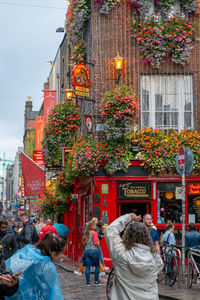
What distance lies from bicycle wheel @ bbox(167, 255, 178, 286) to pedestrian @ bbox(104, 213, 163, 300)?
326 inches

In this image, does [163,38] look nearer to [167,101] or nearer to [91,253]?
[167,101]

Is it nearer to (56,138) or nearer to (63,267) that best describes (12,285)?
(63,267)

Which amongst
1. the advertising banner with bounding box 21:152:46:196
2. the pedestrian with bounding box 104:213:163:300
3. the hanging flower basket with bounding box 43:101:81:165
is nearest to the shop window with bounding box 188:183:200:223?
the hanging flower basket with bounding box 43:101:81:165

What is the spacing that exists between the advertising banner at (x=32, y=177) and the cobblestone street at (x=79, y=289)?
8.14 metres

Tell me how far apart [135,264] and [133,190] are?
1508 centimetres

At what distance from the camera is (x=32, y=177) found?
25.4m

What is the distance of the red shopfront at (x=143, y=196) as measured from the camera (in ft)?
66.5

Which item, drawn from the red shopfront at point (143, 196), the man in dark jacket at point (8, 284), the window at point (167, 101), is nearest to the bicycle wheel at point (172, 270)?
the red shopfront at point (143, 196)

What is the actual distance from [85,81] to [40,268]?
15.6 metres

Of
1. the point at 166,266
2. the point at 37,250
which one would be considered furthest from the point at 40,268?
the point at 166,266

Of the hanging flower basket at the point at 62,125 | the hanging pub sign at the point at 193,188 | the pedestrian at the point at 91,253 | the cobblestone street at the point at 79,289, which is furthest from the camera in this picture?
the hanging flower basket at the point at 62,125

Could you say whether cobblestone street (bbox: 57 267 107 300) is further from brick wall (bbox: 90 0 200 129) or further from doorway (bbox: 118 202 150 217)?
brick wall (bbox: 90 0 200 129)

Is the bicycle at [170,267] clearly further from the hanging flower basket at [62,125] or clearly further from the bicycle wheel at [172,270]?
the hanging flower basket at [62,125]

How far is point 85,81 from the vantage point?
2055 centimetres
